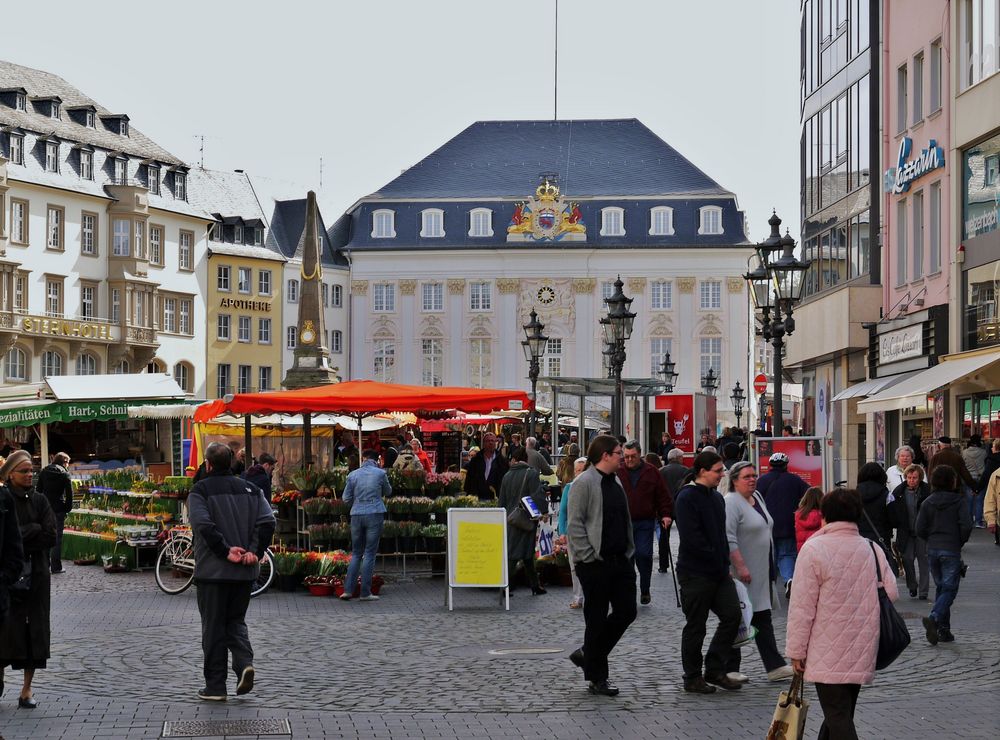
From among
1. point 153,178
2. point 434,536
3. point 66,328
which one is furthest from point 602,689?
point 153,178

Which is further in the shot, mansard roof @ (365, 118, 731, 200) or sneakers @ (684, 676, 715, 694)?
mansard roof @ (365, 118, 731, 200)

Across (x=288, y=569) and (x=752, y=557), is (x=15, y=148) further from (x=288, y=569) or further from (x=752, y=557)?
(x=752, y=557)

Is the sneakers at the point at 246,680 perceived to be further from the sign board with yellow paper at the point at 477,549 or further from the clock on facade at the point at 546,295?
the clock on facade at the point at 546,295

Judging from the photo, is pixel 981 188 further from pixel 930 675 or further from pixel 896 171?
pixel 930 675

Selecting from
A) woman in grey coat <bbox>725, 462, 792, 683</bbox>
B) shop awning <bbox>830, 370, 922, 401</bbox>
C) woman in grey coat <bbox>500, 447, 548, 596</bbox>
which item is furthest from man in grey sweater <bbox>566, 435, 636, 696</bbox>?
shop awning <bbox>830, 370, 922, 401</bbox>

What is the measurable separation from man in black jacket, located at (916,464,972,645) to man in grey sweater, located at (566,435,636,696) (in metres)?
3.79

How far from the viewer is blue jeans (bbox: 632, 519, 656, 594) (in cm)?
1703

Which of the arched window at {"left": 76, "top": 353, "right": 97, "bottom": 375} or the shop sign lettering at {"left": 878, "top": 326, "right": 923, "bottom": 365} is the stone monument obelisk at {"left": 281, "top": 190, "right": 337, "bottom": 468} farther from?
the arched window at {"left": 76, "top": 353, "right": 97, "bottom": 375}

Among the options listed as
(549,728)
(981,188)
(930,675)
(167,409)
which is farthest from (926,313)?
(549,728)

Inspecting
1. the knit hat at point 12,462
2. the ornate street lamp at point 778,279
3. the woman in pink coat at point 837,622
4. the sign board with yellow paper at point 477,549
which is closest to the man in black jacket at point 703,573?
the woman in pink coat at point 837,622

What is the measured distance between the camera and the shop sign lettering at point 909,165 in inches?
1277

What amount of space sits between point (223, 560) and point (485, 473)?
12332 millimetres

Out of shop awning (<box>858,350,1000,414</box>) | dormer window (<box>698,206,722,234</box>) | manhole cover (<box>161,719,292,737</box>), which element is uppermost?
dormer window (<box>698,206,722,234</box>)

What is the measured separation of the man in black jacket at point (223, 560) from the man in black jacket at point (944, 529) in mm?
5879
